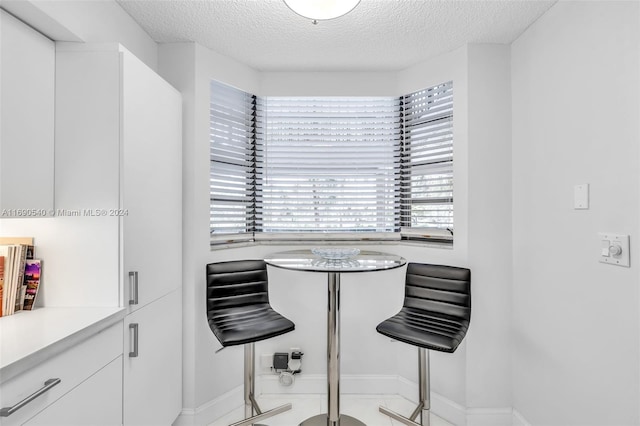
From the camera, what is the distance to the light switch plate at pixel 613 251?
4.46 feet

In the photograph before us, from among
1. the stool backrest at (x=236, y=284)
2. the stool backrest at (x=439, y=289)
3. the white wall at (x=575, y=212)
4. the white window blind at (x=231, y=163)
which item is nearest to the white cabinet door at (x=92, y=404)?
the stool backrest at (x=236, y=284)

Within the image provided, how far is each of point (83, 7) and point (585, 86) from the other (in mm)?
2327

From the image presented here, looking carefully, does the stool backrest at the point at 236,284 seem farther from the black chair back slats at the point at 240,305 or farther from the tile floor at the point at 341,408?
the tile floor at the point at 341,408

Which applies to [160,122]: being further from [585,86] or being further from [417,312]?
[585,86]

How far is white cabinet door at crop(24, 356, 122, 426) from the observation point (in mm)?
1090

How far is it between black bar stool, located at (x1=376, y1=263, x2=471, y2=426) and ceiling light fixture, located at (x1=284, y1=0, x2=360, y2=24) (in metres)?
1.56

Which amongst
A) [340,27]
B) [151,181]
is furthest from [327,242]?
[340,27]

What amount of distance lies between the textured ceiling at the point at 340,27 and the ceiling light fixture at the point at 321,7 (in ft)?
1.10

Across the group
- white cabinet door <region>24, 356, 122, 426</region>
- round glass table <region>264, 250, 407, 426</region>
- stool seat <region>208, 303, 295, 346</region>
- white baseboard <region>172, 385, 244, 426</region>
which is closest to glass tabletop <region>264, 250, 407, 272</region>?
round glass table <region>264, 250, 407, 426</region>

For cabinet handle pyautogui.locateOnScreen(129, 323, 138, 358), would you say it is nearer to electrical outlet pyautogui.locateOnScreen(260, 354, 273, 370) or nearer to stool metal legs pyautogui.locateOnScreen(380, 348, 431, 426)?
electrical outlet pyautogui.locateOnScreen(260, 354, 273, 370)

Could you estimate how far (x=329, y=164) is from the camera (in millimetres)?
2605

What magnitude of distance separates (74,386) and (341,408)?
68.0 inches

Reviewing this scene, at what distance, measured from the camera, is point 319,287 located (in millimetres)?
2539

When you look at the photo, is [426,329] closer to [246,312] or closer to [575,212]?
[575,212]
